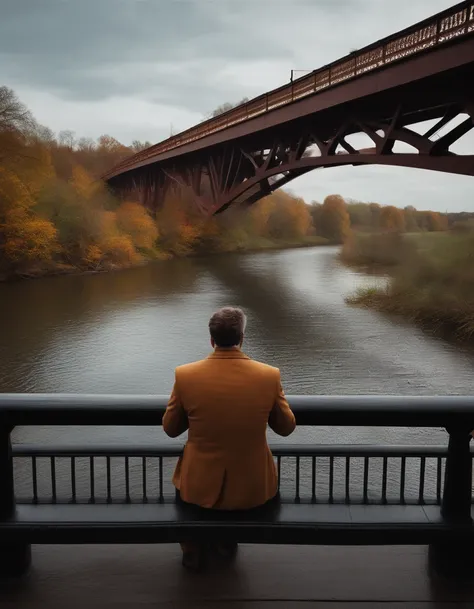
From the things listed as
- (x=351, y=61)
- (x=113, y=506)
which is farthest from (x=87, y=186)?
(x=113, y=506)

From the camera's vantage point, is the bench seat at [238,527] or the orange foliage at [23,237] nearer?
the bench seat at [238,527]

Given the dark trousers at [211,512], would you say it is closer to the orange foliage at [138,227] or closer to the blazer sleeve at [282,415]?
the blazer sleeve at [282,415]

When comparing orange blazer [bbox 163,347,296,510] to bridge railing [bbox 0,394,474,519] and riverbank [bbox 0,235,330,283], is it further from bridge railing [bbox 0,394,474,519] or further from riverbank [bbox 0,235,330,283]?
riverbank [bbox 0,235,330,283]

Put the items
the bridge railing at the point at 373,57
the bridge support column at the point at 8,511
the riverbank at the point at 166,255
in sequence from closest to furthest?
1. the bridge support column at the point at 8,511
2. the bridge railing at the point at 373,57
3. the riverbank at the point at 166,255

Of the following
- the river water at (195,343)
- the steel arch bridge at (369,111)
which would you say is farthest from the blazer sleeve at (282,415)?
the steel arch bridge at (369,111)

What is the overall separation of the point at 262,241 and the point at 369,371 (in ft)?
85.7

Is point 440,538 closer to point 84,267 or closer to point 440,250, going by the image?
point 440,250

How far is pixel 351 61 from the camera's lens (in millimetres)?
12938

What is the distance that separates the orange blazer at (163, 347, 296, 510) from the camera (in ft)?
5.63

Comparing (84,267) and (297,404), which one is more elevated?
(297,404)

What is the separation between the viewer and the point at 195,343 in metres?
11.2

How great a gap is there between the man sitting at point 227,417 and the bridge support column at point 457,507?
0.52 m

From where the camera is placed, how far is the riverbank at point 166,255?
20.8 m

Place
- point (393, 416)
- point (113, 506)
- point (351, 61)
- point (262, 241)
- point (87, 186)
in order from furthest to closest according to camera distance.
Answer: point (262, 241), point (87, 186), point (351, 61), point (113, 506), point (393, 416)
